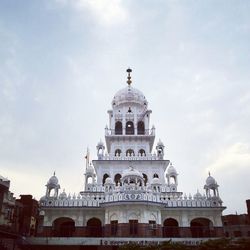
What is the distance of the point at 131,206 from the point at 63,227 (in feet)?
35.9

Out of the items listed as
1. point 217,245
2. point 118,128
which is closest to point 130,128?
point 118,128

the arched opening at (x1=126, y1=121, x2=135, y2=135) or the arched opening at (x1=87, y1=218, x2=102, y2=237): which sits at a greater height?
the arched opening at (x1=126, y1=121, x2=135, y2=135)

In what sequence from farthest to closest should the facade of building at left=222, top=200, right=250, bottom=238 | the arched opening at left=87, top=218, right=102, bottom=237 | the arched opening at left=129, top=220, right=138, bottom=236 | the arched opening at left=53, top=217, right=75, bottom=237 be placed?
the facade of building at left=222, top=200, right=250, bottom=238
the arched opening at left=53, top=217, right=75, bottom=237
the arched opening at left=87, top=218, right=102, bottom=237
the arched opening at left=129, top=220, right=138, bottom=236

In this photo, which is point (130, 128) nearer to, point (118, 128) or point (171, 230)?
point (118, 128)

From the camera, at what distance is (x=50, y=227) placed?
124 ft

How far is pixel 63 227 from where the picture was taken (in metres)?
39.5

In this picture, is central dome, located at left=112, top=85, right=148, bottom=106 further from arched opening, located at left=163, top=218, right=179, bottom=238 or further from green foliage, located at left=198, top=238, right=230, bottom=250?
green foliage, located at left=198, top=238, right=230, bottom=250

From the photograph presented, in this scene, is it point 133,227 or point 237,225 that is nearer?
point 133,227

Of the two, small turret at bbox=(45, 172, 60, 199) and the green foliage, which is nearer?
the green foliage

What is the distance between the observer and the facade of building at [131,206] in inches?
1377

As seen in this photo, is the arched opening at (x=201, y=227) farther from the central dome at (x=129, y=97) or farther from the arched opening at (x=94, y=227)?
the central dome at (x=129, y=97)

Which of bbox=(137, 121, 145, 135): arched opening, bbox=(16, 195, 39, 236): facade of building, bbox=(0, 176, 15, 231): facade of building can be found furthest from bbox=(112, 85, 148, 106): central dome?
bbox=(0, 176, 15, 231): facade of building

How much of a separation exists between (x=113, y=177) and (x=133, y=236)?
14141 millimetres

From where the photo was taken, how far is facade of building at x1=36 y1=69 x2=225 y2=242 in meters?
35.0
